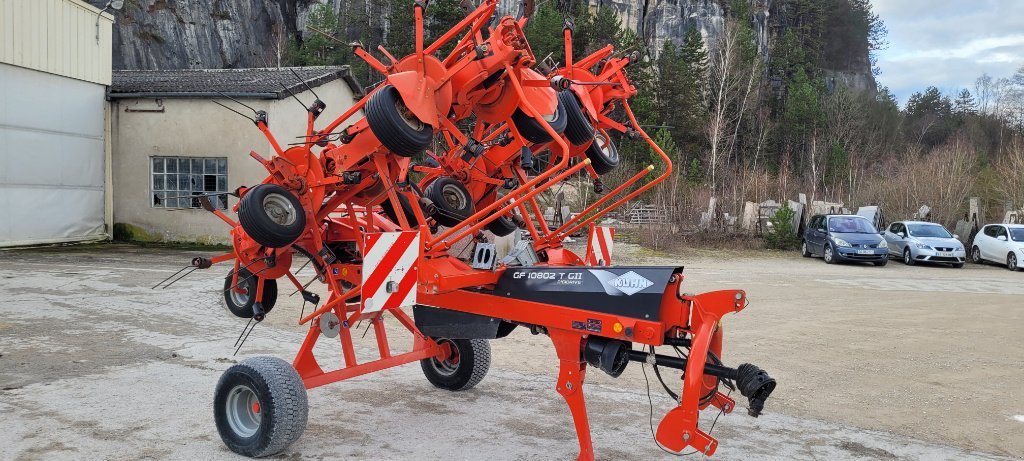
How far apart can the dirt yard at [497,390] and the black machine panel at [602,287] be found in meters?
1.18

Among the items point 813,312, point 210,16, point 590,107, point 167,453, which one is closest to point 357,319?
point 167,453

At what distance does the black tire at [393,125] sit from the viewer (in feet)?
16.7

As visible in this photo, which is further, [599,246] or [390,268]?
[599,246]

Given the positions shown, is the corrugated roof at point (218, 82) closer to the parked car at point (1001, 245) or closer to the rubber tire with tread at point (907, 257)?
the rubber tire with tread at point (907, 257)

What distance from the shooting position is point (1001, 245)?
23.5m

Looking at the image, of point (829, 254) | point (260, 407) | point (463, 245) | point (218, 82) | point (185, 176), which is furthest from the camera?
point (829, 254)

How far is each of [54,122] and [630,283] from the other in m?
20.3

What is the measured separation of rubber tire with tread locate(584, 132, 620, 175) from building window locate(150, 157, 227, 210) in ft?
52.2

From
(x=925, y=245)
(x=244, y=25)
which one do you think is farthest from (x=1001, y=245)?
(x=244, y=25)

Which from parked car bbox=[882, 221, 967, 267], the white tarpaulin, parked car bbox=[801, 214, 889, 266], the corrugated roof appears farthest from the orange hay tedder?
parked car bbox=[882, 221, 967, 267]

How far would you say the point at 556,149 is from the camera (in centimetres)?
601

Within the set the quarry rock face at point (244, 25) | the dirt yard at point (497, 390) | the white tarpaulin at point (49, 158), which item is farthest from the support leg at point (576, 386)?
the quarry rock face at point (244, 25)

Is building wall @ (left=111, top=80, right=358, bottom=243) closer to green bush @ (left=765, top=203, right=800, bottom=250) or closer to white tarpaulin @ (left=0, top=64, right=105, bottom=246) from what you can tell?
white tarpaulin @ (left=0, top=64, right=105, bottom=246)

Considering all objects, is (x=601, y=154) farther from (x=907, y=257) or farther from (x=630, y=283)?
(x=907, y=257)
